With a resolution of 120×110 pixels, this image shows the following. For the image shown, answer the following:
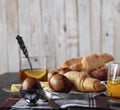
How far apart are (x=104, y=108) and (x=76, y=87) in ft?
0.61

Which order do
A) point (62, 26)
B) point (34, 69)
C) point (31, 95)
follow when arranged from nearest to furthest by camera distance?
point (31, 95) < point (34, 69) < point (62, 26)

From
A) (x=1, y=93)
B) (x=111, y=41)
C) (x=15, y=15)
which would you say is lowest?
(x=1, y=93)

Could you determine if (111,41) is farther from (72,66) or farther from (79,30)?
(72,66)

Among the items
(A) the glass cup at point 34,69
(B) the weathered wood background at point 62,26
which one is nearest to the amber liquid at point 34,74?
(A) the glass cup at point 34,69

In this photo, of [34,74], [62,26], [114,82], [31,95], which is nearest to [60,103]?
[31,95]

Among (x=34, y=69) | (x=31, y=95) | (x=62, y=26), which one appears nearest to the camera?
(x=31, y=95)

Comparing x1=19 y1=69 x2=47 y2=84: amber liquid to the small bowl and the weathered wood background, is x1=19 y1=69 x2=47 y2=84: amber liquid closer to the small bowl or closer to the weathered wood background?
the small bowl

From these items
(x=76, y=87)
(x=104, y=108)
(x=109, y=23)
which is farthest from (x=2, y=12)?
(x=104, y=108)

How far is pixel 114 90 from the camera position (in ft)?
3.34

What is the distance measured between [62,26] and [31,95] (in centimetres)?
151

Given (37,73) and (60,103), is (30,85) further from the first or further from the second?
(37,73)

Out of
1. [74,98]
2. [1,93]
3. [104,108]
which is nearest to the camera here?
[104,108]

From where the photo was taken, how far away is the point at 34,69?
123 centimetres

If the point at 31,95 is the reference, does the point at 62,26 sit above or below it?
above
